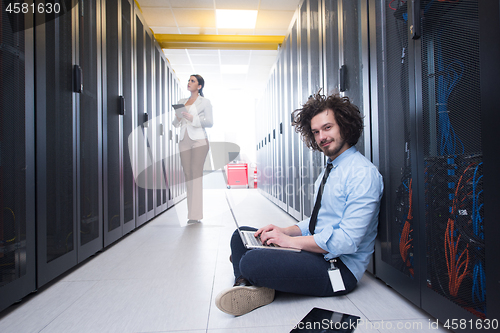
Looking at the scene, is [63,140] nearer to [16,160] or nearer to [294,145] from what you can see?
[16,160]

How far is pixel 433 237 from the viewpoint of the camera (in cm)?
102

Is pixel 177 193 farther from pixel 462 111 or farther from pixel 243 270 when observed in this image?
pixel 462 111

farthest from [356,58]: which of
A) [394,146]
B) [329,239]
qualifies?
[329,239]

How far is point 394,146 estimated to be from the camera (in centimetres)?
128

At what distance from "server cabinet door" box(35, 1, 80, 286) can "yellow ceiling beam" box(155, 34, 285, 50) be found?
9.12 ft

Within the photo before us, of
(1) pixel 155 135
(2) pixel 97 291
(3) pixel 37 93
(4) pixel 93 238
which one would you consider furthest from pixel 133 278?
(1) pixel 155 135

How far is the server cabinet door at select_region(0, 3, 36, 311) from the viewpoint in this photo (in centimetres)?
117

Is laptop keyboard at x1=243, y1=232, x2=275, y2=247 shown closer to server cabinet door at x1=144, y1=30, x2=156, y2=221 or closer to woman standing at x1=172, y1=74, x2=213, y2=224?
woman standing at x1=172, y1=74, x2=213, y2=224

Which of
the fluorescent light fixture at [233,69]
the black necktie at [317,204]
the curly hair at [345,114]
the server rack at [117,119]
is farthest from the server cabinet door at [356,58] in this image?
the fluorescent light fixture at [233,69]

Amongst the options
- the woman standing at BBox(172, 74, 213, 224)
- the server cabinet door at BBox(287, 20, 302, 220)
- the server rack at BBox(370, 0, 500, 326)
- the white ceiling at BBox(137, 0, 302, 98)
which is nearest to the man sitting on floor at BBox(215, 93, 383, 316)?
the server rack at BBox(370, 0, 500, 326)

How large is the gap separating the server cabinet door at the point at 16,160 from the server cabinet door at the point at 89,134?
46 cm

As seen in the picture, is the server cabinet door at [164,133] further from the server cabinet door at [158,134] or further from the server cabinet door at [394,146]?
the server cabinet door at [394,146]

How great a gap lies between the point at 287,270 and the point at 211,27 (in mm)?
4175

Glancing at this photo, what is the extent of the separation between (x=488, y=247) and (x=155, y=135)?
3.61 m
